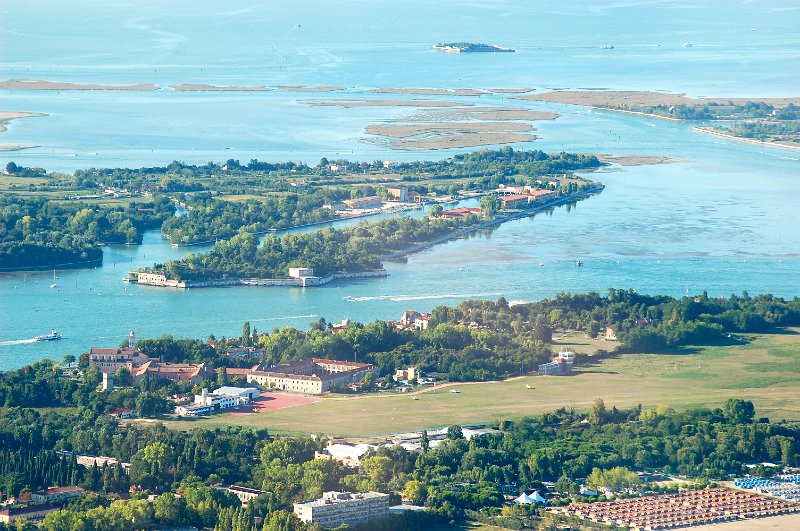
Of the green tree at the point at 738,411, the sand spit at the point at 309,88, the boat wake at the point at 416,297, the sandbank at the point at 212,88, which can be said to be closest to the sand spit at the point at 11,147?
the sandbank at the point at 212,88

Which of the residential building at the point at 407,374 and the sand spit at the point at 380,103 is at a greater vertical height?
the sand spit at the point at 380,103

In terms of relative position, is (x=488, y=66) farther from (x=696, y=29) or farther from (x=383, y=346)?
(x=383, y=346)

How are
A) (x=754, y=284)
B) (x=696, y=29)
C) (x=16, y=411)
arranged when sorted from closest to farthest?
(x=16, y=411) < (x=754, y=284) < (x=696, y=29)

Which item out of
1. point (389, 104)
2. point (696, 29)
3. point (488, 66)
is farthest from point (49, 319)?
point (696, 29)

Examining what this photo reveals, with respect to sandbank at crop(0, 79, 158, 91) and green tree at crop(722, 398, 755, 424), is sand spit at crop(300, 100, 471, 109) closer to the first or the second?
sandbank at crop(0, 79, 158, 91)

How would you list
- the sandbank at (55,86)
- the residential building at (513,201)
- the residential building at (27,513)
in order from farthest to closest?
1. the sandbank at (55,86)
2. the residential building at (513,201)
3. the residential building at (27,513)

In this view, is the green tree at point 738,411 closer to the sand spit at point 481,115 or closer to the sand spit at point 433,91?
the sand spit at point 481,115

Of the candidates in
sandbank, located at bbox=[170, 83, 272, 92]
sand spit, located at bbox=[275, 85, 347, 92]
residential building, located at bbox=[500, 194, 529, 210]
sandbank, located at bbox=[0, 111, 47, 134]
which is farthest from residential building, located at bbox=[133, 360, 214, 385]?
sandbank, located at bbox=[170, 83, 272, 92]
